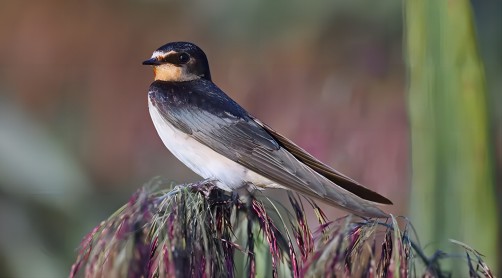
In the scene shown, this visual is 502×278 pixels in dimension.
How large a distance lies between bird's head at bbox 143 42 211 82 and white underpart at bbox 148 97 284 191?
0.11m

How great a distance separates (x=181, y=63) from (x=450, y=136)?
0.71m

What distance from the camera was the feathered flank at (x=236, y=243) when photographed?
1382 millimetres

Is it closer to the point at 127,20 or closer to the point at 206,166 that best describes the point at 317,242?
the point at 206,166

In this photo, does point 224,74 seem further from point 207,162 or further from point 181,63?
point 207,162

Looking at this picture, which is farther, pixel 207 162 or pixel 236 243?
pixel 207 162

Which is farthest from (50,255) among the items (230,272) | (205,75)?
(230,272)

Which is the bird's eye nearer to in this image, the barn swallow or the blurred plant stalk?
the barn swallow

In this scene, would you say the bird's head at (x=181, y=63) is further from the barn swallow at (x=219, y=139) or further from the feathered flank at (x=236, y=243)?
the feathered flank at (x=236, y=243)

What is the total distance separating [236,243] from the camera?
5.57 feet

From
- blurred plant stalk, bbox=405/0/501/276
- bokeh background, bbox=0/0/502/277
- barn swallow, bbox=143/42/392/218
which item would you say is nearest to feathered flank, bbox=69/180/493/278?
barn swallow, bbox=143/42/392/218

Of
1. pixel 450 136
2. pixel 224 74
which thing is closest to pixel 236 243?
pixel 450 136

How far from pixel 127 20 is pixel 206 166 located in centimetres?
293

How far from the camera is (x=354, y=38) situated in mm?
5035

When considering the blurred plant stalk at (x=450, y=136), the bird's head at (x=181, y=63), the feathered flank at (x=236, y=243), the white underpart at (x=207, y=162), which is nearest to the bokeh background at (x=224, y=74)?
the bird's head at (x=181, y=63)
